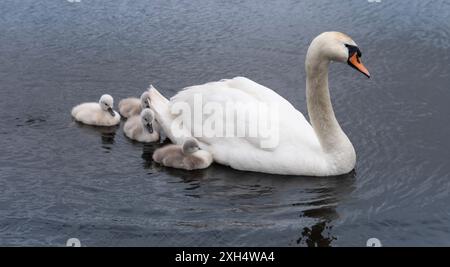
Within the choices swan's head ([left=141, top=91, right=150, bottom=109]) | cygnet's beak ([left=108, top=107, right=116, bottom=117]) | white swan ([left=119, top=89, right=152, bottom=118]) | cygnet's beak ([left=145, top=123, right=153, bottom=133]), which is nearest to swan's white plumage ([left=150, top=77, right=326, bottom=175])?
cygnet's beak ([left=145, top=123, right=153, bottom=133])

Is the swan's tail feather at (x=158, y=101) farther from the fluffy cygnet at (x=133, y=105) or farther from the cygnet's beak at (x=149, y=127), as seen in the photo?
the cygnet's beak at (x=149, y=127)

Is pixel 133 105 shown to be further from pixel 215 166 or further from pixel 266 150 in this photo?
pixel 266 150

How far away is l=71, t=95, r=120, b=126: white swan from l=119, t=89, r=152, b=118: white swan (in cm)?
21

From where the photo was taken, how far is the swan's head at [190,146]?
29.3 ft

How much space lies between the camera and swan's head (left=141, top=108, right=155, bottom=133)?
31.5 feet

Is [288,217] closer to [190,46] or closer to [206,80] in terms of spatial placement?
[206,80]

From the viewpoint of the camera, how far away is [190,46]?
12.6 meters

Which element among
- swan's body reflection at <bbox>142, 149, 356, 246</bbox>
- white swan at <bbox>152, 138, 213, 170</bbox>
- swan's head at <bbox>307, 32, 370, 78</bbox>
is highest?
swan's head at <bbox>307, 32, 370, 78</bbox>

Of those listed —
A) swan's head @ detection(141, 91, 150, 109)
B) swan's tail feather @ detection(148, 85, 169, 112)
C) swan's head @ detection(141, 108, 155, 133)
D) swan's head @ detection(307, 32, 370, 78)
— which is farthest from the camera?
swan's head @ detection(141, 91, 150, 109)

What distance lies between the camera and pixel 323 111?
29.2ft

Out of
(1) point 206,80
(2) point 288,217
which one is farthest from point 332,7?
(2) point 288,217

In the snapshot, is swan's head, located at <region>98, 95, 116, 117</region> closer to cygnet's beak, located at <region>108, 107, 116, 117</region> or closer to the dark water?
cygnet's beak, located at <region>108, 107, 116, 117</region>
